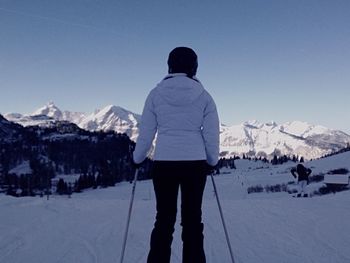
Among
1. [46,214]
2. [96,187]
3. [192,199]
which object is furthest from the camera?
[96,187]

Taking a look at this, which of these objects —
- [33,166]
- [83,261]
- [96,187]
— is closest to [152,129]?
[83,261]

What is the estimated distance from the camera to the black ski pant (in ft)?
15.1

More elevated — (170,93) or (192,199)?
(170,93)

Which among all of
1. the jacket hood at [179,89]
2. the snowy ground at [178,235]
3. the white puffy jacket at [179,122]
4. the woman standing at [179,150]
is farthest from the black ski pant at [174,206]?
the snowy ground at [178,235]

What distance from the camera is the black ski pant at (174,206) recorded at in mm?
4609

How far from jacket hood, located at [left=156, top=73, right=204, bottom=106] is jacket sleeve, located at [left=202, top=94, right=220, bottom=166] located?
26cm

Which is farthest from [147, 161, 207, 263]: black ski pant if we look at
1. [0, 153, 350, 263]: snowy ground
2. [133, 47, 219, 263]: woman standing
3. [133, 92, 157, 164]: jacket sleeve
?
[0, 153, 350, 263]: snowy ground

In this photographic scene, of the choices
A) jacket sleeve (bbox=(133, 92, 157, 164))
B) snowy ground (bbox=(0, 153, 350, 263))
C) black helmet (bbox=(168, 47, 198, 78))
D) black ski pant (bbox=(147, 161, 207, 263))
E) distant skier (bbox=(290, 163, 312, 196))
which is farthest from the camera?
distant skier (bbox=(290, 163, 312, 196))

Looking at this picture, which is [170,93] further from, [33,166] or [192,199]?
[33,166]

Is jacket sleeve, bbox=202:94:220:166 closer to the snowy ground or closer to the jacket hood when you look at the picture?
the jacket hood

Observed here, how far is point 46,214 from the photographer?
12195 millimetres

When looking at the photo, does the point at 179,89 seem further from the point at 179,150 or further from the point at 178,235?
the point at 178,235

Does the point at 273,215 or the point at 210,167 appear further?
the point at 273,215

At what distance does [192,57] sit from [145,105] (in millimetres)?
974
